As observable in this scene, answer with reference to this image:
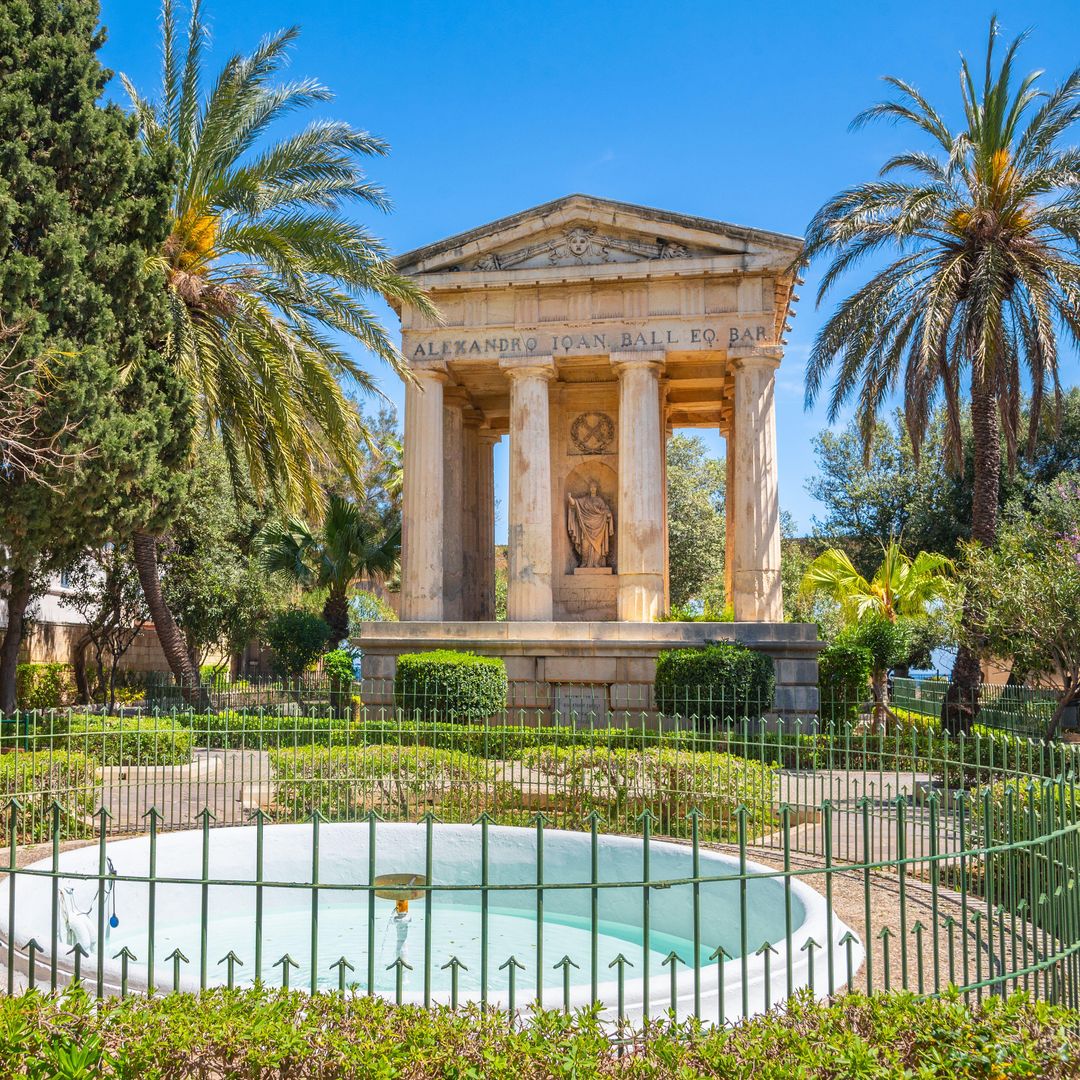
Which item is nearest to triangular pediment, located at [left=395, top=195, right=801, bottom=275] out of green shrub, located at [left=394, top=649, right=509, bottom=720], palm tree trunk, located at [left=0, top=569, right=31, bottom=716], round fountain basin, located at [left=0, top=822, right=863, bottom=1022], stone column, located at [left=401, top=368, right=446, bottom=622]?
stone column, located at [left=401, top=368, right=446, bottom=622]

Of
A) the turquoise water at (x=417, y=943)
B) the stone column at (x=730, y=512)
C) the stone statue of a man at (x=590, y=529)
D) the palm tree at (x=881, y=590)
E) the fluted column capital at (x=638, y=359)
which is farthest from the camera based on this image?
the stone statue of a man at (x=590, y=529)

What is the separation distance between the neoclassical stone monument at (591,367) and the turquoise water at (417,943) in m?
11.4

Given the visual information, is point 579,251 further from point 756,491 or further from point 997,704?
point 997,704

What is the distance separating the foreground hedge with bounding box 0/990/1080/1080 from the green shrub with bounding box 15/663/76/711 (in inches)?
961

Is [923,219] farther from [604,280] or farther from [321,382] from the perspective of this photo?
[321,382]

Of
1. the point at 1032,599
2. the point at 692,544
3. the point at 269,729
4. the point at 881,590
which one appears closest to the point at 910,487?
the point at 692,544

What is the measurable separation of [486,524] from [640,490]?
6111 mm

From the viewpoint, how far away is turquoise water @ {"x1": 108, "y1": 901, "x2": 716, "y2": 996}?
724 centimetres

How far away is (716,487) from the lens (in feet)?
131

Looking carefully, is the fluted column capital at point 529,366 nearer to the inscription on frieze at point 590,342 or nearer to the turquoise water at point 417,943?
the inscription on frieze at point 590,342

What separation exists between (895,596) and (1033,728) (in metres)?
4.05

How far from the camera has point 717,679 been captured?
17.8 metres

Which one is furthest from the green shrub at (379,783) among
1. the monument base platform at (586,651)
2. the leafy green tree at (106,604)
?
the leafy green tree at (106,604)

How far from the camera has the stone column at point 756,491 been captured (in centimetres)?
2091
